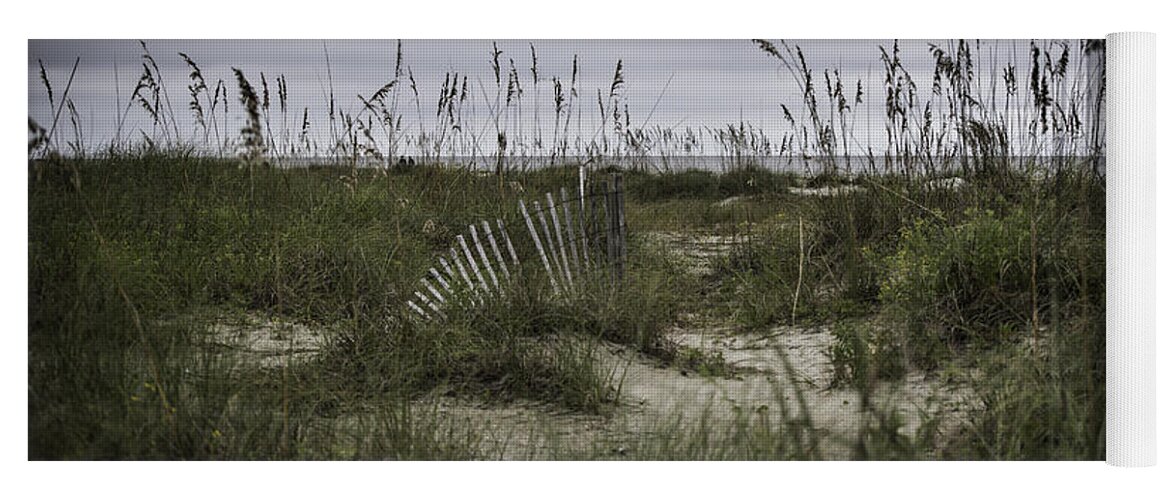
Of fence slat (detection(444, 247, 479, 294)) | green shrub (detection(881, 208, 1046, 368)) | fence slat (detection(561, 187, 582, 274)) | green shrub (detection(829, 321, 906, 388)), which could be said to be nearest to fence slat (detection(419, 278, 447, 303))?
fence slat (detection(444, 247, 479, 294))

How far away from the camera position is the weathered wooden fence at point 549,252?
423 cm

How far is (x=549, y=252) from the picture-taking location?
4.60 meters

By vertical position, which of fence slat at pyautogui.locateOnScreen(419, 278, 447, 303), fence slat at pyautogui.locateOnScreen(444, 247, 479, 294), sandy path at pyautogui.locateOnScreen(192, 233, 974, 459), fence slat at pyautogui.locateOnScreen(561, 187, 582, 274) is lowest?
sandy path at pyautogui.locateOnScreen(192, 233, 974, 459)

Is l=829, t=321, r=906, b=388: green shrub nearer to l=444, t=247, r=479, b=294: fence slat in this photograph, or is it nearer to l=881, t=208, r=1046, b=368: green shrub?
l=881, t=208, r=1046, b=368: green shrub

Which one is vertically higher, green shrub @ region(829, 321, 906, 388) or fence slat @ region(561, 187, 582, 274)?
fence slat @ region(561, 187, 582, 274)

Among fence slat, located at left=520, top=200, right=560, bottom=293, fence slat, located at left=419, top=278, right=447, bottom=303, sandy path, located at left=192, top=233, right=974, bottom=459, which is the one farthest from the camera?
fence slat, located at left=520, top=200, right=560, bottom=293

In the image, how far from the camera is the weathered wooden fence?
13.9 feet

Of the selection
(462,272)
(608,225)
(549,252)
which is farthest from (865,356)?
(462,272)

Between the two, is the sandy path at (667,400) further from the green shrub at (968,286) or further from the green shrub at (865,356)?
the green shrub at (968,286)

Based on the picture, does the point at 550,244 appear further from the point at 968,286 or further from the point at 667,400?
the point at 968,286
